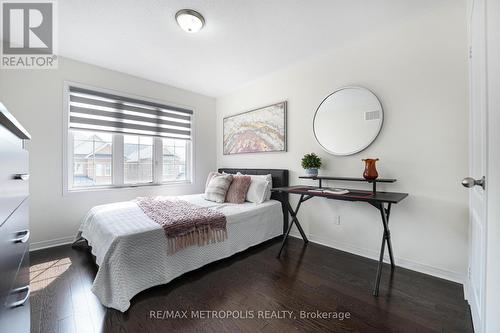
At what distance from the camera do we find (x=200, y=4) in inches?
74.0

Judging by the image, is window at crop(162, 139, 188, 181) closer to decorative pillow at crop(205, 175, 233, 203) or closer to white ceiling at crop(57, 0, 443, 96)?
decorative pillow at crop(205, 175, 233, 203)

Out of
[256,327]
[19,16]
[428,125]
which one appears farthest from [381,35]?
[19,16]

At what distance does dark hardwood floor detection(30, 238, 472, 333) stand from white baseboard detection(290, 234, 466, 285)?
0.24ft

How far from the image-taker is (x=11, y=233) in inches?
29.2

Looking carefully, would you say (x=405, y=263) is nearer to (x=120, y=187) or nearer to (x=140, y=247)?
(x=140, y=247)

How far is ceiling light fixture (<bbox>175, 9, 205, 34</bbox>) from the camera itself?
1.96 meters

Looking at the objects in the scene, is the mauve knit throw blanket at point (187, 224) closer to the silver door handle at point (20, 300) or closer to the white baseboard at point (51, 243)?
the silver door handle at point (20, 300)

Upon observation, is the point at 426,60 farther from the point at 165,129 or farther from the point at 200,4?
the point at 165,129

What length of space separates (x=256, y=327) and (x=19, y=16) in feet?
11.3

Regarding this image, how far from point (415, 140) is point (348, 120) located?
689 mm

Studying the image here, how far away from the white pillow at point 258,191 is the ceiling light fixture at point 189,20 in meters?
1.96

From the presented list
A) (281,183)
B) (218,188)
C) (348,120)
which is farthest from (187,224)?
(348,120)

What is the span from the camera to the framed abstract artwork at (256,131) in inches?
126

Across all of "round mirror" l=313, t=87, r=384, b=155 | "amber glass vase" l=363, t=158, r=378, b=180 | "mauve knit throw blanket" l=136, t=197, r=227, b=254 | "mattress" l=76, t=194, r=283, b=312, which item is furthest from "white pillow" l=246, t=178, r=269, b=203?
"amber glass vase" l=363, t=158, r=378, b=180
